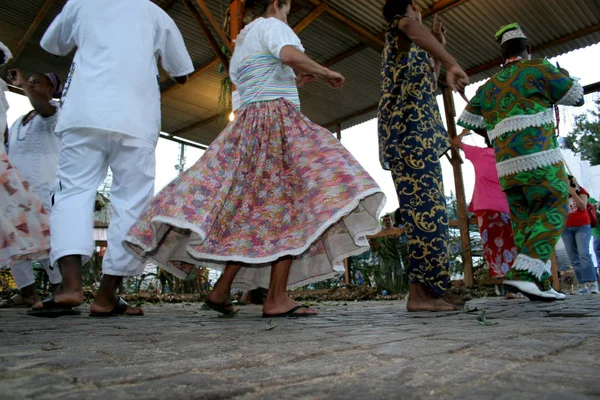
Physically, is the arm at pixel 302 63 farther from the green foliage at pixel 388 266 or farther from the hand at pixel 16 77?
the green foliage at pixel 388 266

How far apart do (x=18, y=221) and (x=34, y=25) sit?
195 inches

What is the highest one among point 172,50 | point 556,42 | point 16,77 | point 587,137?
point 587,137

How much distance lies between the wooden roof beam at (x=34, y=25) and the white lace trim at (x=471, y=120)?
220 inches

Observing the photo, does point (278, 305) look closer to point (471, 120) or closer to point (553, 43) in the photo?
point (471, 120)

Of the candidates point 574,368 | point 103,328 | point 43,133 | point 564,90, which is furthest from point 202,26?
point 574,368

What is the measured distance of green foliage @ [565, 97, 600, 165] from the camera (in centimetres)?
2485

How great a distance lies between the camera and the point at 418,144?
2830 mm

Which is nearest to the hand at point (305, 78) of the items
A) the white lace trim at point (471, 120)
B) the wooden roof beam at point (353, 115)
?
the white lace trim at point (471, 120)

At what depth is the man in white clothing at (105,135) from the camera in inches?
100

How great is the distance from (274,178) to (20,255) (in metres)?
1.71

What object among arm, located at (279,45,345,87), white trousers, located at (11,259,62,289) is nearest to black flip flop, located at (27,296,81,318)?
white trousers, located at (11,259,62,289)

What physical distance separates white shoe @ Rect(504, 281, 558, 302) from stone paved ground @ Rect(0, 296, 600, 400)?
5.26 feet

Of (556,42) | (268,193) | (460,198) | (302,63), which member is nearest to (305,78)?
(302,63)

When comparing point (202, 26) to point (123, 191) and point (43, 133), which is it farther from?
point (123, 191)
